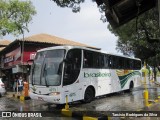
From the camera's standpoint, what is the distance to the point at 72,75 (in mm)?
13781

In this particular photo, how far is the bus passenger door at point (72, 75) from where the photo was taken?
13211 mm

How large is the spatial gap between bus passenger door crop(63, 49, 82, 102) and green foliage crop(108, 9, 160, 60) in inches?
134

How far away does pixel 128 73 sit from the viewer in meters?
22.1

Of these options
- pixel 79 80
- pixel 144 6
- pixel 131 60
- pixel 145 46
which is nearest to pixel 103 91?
pixel 79 80

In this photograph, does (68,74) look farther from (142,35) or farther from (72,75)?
(142,35)

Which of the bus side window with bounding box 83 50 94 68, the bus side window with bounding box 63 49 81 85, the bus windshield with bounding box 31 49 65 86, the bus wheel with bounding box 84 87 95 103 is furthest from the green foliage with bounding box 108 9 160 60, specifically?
the bus windshield with bounding box 31 49 65 86

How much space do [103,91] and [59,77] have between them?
522 centimetres

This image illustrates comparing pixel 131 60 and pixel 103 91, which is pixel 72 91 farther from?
pixel 131 60

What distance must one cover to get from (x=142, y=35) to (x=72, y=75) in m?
15.1

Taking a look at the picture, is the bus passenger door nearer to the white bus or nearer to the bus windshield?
the white bus

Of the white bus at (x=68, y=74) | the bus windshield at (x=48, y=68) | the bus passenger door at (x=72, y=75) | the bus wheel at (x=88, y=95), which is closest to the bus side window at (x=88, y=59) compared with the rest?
the white bus at (x=68, y=74)

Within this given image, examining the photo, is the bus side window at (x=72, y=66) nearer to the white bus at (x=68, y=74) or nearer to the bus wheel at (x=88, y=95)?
the white bus at (x=68, y=74)

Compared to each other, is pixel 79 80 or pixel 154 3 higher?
Answer: pixel 154 3

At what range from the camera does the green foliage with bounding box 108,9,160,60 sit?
18.4 meters
